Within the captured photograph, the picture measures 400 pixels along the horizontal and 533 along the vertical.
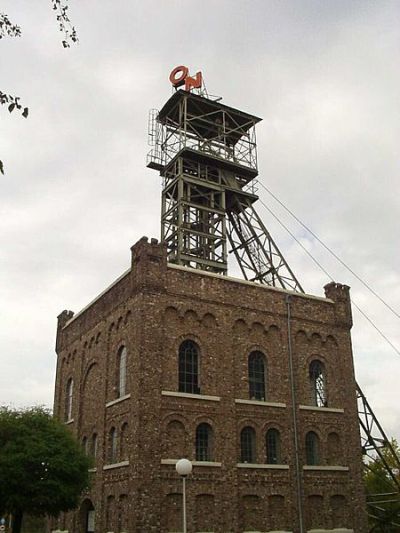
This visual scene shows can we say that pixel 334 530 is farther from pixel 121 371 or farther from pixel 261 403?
pixel 121 371

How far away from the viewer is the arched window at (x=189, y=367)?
25.5m

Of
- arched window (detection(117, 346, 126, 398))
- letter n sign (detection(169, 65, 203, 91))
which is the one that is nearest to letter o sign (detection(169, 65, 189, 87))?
letter n sign (detection(169, 65, 203, 91))

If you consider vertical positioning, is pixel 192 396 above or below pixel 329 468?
above

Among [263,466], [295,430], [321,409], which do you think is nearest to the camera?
[263,466]

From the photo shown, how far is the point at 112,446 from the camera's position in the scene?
26.4 m

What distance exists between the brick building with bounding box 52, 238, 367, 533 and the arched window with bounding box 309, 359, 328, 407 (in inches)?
2.6

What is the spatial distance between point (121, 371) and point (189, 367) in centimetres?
325

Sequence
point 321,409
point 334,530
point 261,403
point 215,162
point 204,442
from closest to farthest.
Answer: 1. point 204,442
2. point 334,530
3. point 261,403
4. point 321,409
5. point 215,162

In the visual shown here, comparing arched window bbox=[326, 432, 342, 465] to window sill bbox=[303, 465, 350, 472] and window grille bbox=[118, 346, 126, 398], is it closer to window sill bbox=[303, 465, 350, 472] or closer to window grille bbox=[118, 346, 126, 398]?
window sill bbox=[303, 465, 350, 472]

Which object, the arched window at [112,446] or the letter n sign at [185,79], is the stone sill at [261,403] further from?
the letter n sign at [185,79]

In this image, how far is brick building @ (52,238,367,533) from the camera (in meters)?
23.9

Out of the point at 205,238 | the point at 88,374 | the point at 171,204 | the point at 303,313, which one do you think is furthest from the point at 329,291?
the point at 88,374

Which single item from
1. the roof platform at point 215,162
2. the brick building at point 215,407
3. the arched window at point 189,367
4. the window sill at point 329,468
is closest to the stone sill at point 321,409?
the brick building at point 215,407

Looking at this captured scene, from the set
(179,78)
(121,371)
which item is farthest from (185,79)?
(121,371)
